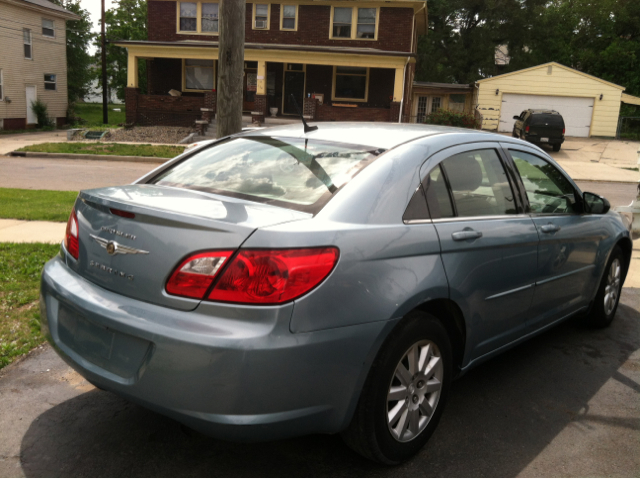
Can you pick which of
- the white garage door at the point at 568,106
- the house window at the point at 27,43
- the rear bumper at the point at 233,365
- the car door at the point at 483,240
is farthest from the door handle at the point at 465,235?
the house window at the point at 27,43

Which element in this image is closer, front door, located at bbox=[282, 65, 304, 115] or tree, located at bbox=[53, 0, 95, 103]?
front door, located at bbox=[282, 65, 304, 115]

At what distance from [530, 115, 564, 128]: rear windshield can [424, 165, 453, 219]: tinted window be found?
956 inches

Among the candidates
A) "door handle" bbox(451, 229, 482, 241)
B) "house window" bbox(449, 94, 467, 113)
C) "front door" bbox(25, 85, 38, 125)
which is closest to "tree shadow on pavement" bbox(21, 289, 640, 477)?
"door handle" bbox(451, 229, 482, 241)

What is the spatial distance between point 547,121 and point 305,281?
83.8ft

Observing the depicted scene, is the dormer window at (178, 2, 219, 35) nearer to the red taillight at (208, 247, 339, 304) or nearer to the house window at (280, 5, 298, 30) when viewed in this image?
the house window at (280, 5, 298, 30)

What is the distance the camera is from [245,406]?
2.48 m

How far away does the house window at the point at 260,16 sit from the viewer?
99.9 feet

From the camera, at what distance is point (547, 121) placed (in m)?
25.7

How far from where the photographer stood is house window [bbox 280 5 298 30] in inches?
1190

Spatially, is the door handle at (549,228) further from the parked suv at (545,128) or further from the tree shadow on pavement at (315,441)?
the parked suv at (545,128)

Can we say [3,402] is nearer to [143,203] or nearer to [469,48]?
[143,203]

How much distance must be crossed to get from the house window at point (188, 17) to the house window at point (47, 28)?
8.52 metres

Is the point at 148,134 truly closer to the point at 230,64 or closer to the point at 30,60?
the point at 30,60

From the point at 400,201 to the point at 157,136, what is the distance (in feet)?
79.1
